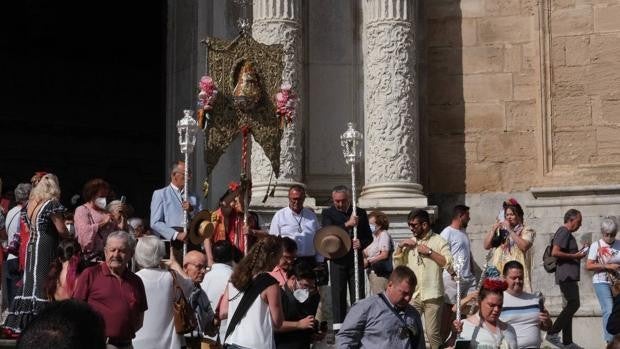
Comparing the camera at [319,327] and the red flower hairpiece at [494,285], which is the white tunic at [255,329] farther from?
the red flower hairpiece at [494,285]

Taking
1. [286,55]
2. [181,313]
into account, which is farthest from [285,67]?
[181,313]

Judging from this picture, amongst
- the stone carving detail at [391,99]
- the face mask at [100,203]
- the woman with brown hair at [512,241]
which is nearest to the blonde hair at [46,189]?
the face mask at [100,203]

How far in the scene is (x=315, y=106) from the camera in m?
17.8

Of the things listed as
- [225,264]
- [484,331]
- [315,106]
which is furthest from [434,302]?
[315,106]

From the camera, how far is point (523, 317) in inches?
405

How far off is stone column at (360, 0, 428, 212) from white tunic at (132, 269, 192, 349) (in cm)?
767

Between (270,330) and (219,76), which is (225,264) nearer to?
(270,330)

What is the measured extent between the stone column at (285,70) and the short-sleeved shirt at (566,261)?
10.9 feet

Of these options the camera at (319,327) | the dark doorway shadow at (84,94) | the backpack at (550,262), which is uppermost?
the dark doorway shadow at (84,94)

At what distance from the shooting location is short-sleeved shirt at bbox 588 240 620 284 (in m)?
14.7

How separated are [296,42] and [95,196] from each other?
5591 millimetres

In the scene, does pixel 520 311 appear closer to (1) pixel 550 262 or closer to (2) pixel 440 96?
(1) pixel 550 262

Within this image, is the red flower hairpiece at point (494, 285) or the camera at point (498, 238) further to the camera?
the camera at point (498, 238)

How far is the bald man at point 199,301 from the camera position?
33.6ft
